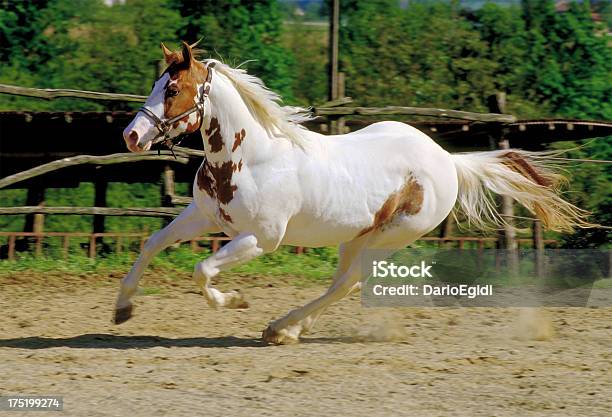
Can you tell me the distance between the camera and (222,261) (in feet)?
20.1

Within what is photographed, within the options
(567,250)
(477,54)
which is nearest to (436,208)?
(567,250)

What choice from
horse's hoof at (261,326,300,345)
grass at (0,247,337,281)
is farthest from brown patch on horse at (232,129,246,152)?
grass at (0,247,337,281)

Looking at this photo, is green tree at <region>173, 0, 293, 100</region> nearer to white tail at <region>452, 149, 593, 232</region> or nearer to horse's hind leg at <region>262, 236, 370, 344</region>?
white tail at <region>452, 149, 593, 232</region>

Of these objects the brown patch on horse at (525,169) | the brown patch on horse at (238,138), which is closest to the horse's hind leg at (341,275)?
the brown patch on horse at (238,138)

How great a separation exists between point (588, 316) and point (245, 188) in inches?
114

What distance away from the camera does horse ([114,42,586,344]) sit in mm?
6125

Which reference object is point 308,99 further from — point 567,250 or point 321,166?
point 321,166

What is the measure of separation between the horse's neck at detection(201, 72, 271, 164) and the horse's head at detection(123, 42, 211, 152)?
0.14 metres

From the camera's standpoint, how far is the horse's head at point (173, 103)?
19.8 feet

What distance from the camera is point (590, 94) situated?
17.7m

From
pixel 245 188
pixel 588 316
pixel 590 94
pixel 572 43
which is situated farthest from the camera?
pixel 572 43

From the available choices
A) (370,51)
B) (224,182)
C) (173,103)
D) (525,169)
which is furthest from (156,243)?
(370,51)

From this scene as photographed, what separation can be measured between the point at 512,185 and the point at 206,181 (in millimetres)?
2212

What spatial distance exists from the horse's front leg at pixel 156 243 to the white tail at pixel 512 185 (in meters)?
1.80
